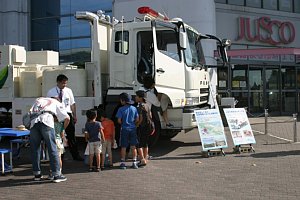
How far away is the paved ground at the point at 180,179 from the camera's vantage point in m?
6.32

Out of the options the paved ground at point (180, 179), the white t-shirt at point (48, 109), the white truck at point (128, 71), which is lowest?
the paved ground at point (180, 179)

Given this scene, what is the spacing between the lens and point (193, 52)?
34.8ft

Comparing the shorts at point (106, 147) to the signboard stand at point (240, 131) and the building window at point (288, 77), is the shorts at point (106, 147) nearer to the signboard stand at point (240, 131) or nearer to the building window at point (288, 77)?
the signboard stand at point (240, 131)

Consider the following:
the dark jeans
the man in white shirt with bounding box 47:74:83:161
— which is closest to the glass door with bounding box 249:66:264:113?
the man in white shirt with bounding box 47:74:83:161

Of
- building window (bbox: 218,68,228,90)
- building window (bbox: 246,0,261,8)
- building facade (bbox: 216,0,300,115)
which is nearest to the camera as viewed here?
building window (bbox: 218,68,228,90)

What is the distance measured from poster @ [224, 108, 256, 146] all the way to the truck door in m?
1.32

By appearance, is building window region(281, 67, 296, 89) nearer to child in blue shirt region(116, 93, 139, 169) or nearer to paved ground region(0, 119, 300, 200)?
paved ground region(0, 119, 300, 200)

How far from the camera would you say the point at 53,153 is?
7.12 m

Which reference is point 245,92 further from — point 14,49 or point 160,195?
point 160,195

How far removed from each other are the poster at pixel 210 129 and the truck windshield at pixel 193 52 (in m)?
1.33

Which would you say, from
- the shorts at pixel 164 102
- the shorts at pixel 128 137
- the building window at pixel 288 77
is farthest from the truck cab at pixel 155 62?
the building window at pixel 288 77

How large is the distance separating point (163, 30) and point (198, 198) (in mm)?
4970

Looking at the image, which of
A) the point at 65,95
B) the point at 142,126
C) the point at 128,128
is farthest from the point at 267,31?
the point at 65,95

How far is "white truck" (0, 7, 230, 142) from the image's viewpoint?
9914mm
